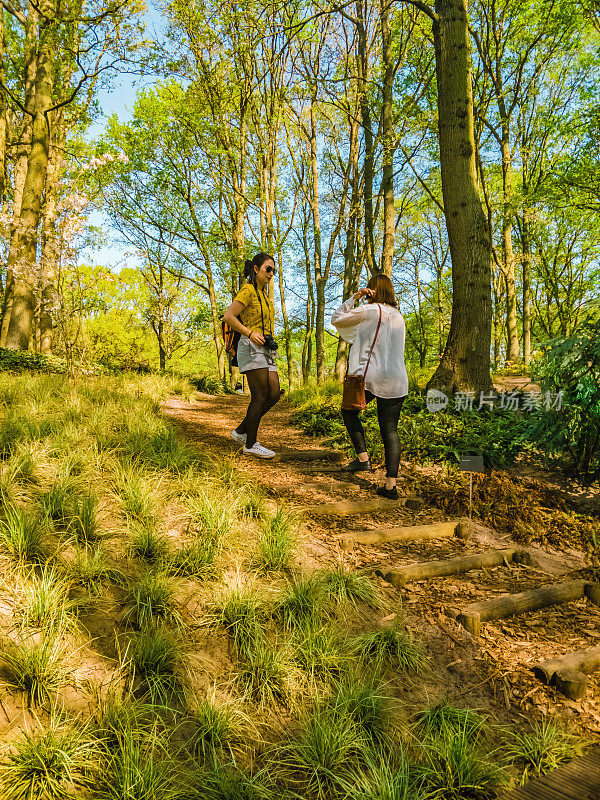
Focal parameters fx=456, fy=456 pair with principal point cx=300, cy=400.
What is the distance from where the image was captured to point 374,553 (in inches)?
143

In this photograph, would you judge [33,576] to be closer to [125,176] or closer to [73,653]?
[73,653]

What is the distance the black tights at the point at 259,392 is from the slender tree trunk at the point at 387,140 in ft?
18.5

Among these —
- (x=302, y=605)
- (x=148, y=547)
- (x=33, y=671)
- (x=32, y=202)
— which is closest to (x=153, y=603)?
(x=148, y=547)

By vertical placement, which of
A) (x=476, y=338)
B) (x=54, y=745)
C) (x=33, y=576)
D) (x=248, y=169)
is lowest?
(x=54, y=745)

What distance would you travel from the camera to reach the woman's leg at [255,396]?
477 centimetres

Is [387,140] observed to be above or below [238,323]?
above

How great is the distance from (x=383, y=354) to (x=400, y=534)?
164 cm

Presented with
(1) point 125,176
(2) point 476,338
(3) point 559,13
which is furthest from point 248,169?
(2) point 476,338

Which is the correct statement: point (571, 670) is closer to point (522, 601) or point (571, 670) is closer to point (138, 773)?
point (522, 601)

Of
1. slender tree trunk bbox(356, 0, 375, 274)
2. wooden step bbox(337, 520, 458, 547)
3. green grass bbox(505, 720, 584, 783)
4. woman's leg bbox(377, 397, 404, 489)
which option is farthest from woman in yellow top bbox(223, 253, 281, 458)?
slender tree trunk bbox(356, 0, 375, 274)

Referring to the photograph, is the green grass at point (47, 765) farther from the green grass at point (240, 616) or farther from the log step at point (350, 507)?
the log step at point (350, 507)

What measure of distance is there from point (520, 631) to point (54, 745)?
→ 262 centimetres

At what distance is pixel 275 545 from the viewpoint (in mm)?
3281

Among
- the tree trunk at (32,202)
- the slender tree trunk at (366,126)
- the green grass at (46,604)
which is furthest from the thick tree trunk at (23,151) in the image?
the green grass at (46,604)
